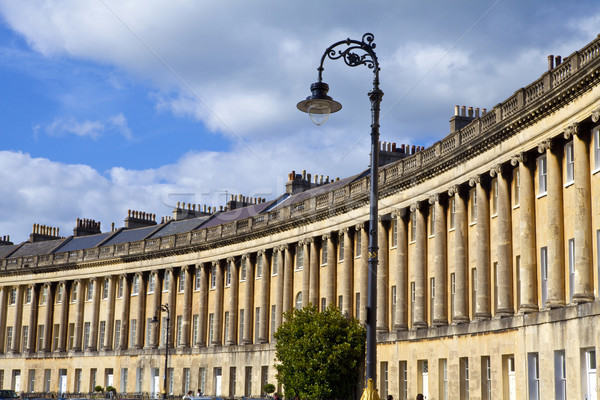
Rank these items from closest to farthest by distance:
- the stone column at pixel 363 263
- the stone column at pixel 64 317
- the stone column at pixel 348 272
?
the stone column at pixel 363 263
the stone column at pixel 348 272
the stone column at pixel 64 317

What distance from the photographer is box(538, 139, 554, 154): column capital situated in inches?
1359

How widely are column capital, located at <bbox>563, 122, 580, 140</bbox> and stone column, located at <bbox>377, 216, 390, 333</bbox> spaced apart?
57.0 feet

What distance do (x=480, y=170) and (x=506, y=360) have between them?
29.3ft

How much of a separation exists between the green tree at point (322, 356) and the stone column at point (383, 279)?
1292 mm

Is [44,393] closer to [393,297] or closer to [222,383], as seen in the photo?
[222,383]

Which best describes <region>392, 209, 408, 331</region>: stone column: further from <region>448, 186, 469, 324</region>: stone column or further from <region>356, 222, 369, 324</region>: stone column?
<region>448, 186, 469, 324</region>: stone column

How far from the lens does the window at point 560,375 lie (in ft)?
106

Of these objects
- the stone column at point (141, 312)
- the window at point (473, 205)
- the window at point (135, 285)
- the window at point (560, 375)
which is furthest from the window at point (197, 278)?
the window at point (560, 375)

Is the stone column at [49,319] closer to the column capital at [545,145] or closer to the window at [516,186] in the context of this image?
the window at [516,186]

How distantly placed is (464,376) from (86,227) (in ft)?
209

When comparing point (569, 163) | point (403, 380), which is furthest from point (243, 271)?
point (569, 163)

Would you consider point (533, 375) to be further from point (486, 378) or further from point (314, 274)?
point (314, 274)

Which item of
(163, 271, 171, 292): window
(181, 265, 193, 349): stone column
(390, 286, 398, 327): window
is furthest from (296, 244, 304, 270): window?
(163, 271, 171, 292): window

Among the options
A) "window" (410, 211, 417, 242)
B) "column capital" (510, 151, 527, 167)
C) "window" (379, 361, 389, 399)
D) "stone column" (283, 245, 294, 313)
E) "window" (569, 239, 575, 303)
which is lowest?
"window" (379, 361, 389, 399)
